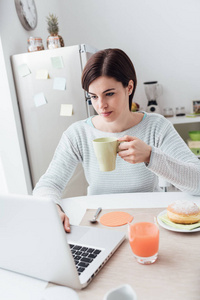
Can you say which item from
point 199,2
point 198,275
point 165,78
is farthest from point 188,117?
point 198,275

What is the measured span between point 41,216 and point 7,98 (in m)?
1.83

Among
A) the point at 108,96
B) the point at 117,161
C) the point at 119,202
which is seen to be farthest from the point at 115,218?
the point at 108,96

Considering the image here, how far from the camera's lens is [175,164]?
1079 mm

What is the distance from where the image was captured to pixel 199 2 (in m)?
2.99

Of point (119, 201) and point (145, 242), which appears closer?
point (145, 242)

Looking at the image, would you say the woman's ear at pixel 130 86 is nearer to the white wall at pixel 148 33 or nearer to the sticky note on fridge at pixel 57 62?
the sticky note on fridge at pixel 57 62

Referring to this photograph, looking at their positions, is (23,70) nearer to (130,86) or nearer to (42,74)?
(42,74)

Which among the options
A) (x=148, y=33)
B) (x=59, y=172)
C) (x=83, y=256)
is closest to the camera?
(x=83, y=256)

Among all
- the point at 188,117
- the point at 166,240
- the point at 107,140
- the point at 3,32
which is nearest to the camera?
the point at 166,240

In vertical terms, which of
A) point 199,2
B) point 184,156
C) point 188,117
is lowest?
point 188,117

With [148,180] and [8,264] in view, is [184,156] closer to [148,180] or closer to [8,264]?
[148,180]

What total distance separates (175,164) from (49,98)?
1.44 m

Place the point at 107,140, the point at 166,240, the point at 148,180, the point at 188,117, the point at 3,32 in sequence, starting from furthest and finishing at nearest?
the point at 188,117 < the point at 3,32 < the point at 148,180 < the point at 107,140 < the point at 166,240

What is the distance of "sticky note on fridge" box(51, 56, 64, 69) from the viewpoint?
7.13ft
